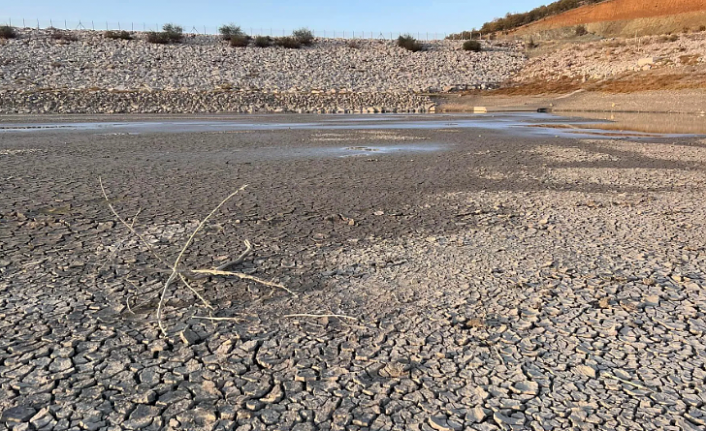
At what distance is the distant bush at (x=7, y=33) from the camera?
40.1 m

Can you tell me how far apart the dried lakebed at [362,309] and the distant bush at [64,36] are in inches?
1641

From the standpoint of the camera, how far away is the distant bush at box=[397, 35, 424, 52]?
47.3 metres

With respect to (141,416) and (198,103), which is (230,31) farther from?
(141,416)

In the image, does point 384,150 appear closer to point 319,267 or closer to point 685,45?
point 319,267

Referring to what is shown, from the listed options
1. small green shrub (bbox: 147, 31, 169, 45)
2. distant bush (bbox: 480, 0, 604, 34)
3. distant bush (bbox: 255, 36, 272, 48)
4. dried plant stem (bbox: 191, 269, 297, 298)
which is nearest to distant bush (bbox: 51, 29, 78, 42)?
small green shrub (bbox: 147, 31, 169, 45)

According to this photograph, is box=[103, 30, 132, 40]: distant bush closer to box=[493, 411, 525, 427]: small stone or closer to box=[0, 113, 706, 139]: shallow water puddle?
box=[0, 113, 706, 139]: shallow water puddle

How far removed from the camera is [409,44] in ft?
156

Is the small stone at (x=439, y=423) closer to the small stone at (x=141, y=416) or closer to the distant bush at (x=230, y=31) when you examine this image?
the small stone at (x=141, y=416)

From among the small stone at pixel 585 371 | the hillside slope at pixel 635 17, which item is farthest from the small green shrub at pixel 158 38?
the small stone at pixel 585 371

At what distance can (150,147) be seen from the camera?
9969mm

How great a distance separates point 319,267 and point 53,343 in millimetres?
1521

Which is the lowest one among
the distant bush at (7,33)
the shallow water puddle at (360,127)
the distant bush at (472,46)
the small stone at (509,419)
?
the small stone at (509,419)

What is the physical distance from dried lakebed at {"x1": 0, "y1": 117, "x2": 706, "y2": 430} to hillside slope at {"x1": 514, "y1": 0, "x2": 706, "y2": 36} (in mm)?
51325

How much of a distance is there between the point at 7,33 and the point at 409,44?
31342mm
